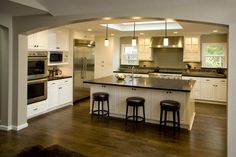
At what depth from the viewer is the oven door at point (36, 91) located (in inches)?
217

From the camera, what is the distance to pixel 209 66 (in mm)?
8117

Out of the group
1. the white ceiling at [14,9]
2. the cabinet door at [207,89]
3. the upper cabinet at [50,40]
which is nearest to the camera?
the white ceiling at [14,9]

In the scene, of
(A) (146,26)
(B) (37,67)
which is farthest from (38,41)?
(A) (146,26)

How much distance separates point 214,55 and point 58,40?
18.0ft

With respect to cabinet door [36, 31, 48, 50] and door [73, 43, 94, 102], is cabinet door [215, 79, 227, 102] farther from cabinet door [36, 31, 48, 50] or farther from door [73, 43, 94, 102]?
cabinet door [36, 31, 48, 50]

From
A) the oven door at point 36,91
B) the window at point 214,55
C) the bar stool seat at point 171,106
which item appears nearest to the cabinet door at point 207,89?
the window at point 214,55

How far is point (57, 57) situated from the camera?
682 centimetres

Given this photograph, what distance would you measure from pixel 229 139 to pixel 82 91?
17.9ft

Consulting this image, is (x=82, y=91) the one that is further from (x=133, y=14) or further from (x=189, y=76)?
(x=133, y=14)

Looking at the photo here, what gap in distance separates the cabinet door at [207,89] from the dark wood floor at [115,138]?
1822mm

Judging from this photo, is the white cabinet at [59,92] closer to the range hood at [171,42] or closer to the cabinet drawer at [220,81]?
the range hood at [171,42]

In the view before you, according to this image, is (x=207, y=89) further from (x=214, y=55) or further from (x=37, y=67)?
(x=37, y=67)

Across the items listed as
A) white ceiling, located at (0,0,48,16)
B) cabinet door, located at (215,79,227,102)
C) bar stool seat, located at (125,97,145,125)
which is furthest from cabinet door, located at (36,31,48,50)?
cabinet door, located at (215,79,227,102)

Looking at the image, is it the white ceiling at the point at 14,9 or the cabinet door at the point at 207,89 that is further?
the cabinet door at the point at 207,89
